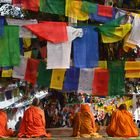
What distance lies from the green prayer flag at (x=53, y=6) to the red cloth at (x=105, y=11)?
3.71ft

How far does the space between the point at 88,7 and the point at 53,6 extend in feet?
3.44

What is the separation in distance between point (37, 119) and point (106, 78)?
2.49 m

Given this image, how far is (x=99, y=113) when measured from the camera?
1002 inches

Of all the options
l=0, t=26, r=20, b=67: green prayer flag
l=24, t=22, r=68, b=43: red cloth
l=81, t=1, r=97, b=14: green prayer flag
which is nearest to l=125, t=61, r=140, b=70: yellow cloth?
l=81, t=1, r=97, b=14: green prayer flag

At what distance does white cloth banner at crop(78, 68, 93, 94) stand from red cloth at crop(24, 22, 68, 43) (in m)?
1.38

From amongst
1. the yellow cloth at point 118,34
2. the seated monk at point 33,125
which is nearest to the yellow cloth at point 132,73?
the yellow cloth at point 118,34

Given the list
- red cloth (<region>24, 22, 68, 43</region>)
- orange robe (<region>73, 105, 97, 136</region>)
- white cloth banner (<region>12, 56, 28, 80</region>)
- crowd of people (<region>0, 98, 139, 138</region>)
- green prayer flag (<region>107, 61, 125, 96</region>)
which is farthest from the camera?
green prayer flag (<region>107, 61, 125, 96</region>)

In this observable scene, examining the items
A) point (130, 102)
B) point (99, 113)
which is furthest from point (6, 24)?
point (130, 102)

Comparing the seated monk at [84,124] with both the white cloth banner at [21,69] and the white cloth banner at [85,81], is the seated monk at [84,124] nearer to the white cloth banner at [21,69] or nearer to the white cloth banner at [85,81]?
the white cloth banner at [85,81]

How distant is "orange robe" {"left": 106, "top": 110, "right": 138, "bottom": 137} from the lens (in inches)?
587

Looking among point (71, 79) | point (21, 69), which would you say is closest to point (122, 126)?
point (71, 79)

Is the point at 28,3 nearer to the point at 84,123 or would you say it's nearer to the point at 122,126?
the point at 84,123

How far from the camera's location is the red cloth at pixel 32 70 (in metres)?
14.8

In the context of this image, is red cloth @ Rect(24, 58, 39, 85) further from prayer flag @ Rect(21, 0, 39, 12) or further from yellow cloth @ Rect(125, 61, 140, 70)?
yellow cloth @ Rect(125, 61, 140, 70)
